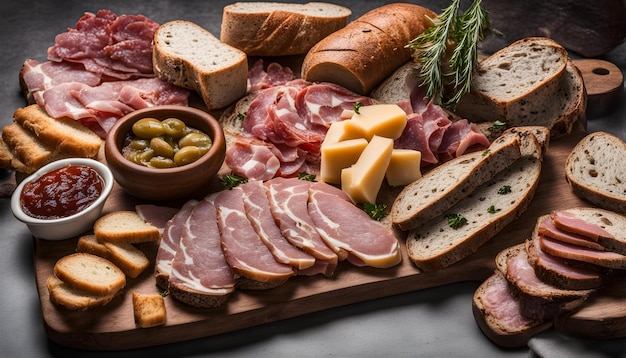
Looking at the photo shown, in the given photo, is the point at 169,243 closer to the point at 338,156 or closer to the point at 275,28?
the point at 338,156

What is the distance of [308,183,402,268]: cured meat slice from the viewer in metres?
3.90

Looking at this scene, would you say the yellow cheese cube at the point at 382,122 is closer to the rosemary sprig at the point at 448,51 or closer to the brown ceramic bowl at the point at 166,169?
the rosemary sprig at the point at 448,51

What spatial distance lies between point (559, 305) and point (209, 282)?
1.64 metres

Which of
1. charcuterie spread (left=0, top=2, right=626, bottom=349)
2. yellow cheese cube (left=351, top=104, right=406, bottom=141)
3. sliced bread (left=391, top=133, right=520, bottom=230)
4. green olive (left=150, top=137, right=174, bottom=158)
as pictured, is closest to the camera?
charcuterie spread (left=0, top=2, right=626, bottom=349)

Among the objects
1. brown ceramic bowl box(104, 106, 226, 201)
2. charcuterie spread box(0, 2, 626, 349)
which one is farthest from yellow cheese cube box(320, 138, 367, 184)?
brown ceramic bowl box(104, 106, 226, 201)

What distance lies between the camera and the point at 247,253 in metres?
3.81

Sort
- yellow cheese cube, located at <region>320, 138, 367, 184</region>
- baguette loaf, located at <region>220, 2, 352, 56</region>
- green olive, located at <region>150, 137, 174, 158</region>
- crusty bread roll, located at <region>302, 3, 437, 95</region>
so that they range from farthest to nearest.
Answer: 1. baguette loaf, located at <region>220, 2, 352, 56</region>
2. crusty bread roll, located at <region>302, 3, 437, 95</region>
3. yellow cheese cube, located at <region>320, 138, 367, 184</region>
4. green olive, located at <region>150, 137, 174, 158</region>

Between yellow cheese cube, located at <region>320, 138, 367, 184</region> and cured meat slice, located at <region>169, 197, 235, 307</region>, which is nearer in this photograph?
cured meat slice, located at <region>169, 197, 235, 307</region>

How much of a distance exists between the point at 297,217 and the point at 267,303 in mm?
485

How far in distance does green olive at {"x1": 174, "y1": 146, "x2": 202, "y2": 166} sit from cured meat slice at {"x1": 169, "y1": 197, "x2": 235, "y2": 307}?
362 millimetres

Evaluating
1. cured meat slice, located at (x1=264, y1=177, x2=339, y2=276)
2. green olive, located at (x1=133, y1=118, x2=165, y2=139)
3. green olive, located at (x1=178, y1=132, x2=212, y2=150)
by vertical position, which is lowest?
cured meat slice, located at (x1=264, y1=177, x2=339, y2=276)

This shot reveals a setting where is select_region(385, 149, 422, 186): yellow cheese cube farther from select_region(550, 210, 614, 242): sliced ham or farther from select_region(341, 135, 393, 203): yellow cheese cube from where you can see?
select_region(550, 210, 614, 242): sliced ham

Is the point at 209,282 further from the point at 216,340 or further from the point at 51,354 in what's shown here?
the point at 51,354

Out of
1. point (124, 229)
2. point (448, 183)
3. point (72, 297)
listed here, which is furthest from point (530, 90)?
point (72, 297)
